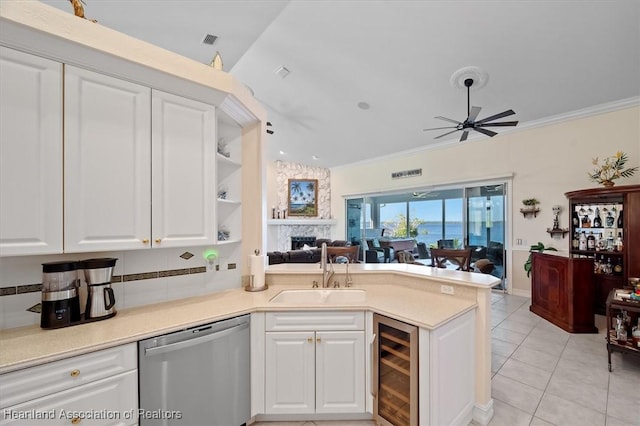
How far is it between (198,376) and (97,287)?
0.83 metres

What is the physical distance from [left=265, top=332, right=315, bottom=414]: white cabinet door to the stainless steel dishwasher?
0.15 metres

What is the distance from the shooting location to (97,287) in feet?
5.26

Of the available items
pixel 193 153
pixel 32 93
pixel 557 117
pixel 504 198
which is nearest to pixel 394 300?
pixel 193 153

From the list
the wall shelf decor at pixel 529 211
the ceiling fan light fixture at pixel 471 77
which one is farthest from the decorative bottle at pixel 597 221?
the ceiling fan light fixture at pixel 471 77

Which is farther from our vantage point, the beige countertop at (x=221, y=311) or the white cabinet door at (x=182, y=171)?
the white cabinet door at (x=182, y=171)

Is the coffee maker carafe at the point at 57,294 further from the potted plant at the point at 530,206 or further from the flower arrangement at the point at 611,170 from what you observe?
the potted plant at the point at 530,206

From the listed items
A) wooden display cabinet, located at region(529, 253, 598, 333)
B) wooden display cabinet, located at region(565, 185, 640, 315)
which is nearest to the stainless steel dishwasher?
wooden display cabinet, located at region(529, 253, 598, 333)

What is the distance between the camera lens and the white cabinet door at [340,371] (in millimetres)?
1798

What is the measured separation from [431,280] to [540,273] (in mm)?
2967

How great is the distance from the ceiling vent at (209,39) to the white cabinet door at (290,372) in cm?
366

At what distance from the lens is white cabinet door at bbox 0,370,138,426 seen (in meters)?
1.17

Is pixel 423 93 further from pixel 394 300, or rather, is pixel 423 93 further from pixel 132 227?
pixel 132 227

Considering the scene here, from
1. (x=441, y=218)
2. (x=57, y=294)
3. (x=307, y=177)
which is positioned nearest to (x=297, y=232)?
(x=307, y=177)

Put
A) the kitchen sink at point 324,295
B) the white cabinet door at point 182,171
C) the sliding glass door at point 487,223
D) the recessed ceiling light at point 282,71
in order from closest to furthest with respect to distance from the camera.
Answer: the white cabinet door at point 182,171 → the kitchen sink at point 324,295 → the recessed ceiling light at point 282,71 → the sliding glass door at point 487,223
